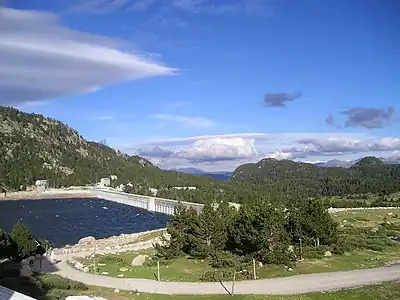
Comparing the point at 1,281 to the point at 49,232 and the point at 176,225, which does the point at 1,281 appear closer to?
the point at 176,225

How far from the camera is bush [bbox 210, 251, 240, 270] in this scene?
144 ft

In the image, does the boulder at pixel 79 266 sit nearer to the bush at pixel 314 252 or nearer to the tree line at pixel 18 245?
the tree line at pixel 18 245

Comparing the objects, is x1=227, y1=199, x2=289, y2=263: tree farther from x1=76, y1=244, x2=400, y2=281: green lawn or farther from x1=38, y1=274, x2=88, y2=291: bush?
x1=38, y1=274, x2=88, y2=291: bush

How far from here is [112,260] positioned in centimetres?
5222

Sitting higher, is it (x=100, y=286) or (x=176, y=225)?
(x=176, y=225)

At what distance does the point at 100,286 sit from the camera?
123ft

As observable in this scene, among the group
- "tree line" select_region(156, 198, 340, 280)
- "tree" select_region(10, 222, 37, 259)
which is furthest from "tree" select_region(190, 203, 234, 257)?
"tree" select_region(10, 222, 37, 259)

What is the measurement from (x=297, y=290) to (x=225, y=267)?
11506mm

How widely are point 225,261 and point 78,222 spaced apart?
101 m

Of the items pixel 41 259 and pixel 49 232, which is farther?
pixel 49 232

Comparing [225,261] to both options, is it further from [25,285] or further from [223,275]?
[25,285]

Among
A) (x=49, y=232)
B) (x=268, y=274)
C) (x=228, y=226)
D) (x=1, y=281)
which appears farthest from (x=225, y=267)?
(x=49, y=232)

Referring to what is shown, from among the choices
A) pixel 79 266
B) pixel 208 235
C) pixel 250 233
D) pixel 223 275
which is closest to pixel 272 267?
pixel 250 233

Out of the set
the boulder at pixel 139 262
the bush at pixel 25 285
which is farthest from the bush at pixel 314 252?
the bush at pixel 25 285
